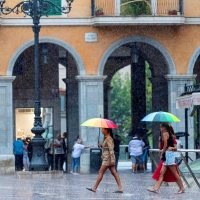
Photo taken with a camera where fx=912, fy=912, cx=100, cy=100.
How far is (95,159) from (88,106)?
75.0 inches

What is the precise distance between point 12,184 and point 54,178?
249 centimetres

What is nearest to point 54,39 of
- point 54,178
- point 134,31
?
point 134,31

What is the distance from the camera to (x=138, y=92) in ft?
136

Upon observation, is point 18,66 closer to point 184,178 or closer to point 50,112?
point 50,112

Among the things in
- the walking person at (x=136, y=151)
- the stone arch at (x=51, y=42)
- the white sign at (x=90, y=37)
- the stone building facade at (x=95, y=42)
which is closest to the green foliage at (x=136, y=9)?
the stone building facade at (x=95, y=42)

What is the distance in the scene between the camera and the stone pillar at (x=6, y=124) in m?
31.7

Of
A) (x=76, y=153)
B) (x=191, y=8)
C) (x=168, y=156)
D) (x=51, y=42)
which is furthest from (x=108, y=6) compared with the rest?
(x=168, y=156)

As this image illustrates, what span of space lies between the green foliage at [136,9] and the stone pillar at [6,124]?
15.4 ft

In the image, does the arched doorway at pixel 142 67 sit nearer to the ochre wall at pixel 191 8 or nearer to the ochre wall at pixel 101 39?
the ochre wall at pixel 101 39

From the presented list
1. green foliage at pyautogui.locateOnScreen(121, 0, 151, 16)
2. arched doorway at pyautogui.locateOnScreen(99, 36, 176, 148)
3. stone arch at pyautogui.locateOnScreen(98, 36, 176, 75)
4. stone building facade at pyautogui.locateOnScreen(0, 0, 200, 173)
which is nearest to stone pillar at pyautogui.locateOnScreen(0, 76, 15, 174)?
stone building facade at pyautogui.locateOnScreen(0, 0, 200, 173)

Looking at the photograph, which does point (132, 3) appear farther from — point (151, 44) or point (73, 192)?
point (73, 192)

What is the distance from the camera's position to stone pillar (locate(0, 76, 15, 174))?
31.7 m

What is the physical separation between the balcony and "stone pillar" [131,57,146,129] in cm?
814

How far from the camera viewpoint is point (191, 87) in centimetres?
3073
